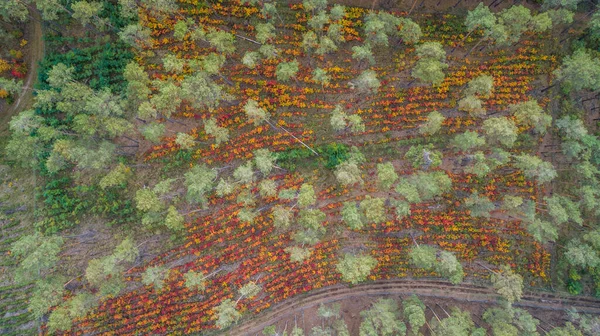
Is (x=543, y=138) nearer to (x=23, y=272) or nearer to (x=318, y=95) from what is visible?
(x=318, y=95)

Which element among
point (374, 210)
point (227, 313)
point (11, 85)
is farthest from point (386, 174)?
point (11, 85)

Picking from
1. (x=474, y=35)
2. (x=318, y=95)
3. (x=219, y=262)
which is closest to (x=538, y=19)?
(x=474, y=35)

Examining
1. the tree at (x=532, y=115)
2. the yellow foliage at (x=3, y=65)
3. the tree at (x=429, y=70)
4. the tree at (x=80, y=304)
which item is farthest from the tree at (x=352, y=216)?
the yellow foliage at (x=3, y=65)

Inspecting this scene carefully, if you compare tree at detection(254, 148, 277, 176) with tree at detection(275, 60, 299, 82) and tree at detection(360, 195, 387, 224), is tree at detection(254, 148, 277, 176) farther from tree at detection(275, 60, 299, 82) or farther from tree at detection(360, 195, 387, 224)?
tree at detection(360, 195, 387, 224)

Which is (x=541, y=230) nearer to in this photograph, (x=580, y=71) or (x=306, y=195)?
(x=580, y=71)

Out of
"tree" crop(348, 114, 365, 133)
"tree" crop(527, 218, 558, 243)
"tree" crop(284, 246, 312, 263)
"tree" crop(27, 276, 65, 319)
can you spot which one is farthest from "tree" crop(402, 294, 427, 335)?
"tree" crop(27, 276, 65, 319)
